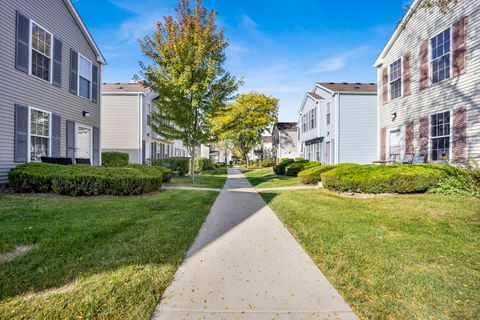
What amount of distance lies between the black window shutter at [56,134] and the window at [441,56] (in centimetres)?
1452

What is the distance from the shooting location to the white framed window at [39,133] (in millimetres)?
9006

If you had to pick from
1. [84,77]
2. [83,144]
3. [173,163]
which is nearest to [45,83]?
[84,77]

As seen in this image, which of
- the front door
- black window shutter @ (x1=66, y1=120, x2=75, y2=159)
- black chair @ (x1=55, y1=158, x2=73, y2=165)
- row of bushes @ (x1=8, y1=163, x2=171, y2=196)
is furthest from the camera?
the front door

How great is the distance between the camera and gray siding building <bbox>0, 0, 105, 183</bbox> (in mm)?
8078

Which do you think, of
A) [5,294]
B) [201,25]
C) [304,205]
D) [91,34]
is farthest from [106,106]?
[5,294]

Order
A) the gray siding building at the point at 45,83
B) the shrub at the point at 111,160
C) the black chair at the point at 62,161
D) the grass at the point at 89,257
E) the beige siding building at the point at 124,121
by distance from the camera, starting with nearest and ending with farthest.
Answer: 1. the grass at the point at 89,257
2. the gray siding building at the point at 45,83
3. the black chair at the point at 62,161
4. the shrub at the point at 111,160
5. the beige siding building at the point at 124,121

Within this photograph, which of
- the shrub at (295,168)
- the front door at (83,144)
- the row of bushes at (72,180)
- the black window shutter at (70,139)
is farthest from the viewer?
the shrub at (295,168)

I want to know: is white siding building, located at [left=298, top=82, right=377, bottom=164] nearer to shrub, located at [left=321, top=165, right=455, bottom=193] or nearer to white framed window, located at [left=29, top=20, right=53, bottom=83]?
shrub, located at [left=321, top=165, right=455, bottom=193]

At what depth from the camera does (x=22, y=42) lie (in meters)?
8.48

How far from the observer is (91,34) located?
1247 centimetres

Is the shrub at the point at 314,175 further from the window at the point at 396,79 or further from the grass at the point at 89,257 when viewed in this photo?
the grass at the point at 89,257

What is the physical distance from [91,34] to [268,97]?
25540 millimetres

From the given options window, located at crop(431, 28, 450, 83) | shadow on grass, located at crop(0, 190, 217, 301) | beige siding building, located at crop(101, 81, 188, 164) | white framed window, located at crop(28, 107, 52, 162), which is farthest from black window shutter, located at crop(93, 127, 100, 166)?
window, located at crop(431, 28, 450, 83)

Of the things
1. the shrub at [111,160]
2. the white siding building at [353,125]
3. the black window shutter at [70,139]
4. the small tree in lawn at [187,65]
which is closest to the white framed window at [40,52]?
the black window shutter at [70,139]
